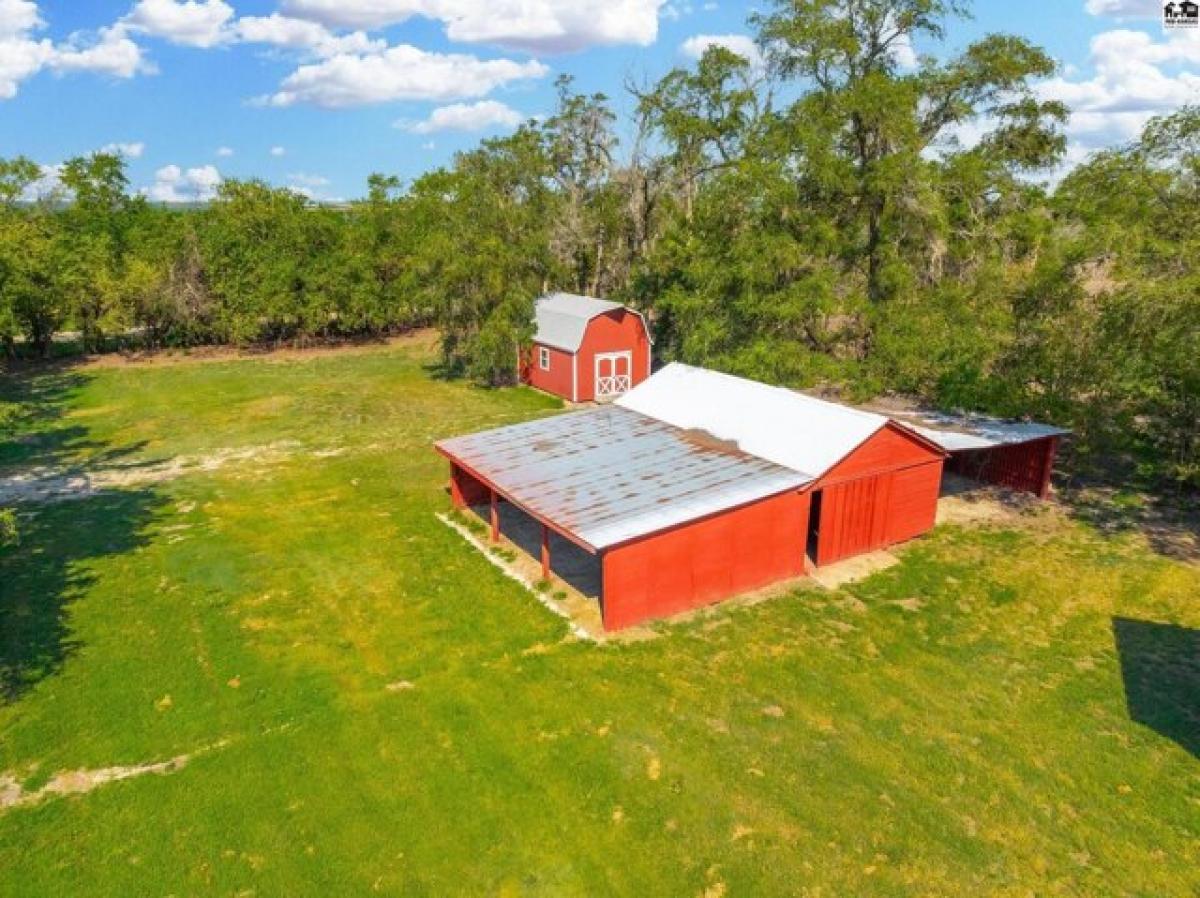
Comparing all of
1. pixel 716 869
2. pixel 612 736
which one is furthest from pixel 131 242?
pixel 716 869

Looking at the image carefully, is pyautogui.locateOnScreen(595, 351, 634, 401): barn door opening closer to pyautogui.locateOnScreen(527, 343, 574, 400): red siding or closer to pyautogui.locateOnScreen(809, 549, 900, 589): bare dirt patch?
pyautogui.locateOnScreen(527, 343, 574, 400): red siding

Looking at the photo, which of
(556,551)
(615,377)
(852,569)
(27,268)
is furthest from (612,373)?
(27,268)

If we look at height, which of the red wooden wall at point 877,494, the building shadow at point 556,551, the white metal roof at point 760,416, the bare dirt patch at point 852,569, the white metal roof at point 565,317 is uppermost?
the white metal roof at point 565,317

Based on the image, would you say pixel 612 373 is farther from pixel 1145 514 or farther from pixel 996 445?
pixel 1145 514

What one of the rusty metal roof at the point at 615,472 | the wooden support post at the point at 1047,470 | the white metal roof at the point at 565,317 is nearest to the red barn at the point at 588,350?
the white metal roof at the point at 565,317

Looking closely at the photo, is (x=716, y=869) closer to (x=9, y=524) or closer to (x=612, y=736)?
(x=612, y=736)

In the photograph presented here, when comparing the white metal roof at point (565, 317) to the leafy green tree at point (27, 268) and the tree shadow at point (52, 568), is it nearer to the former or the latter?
the tree shadow at point (52, 568)
